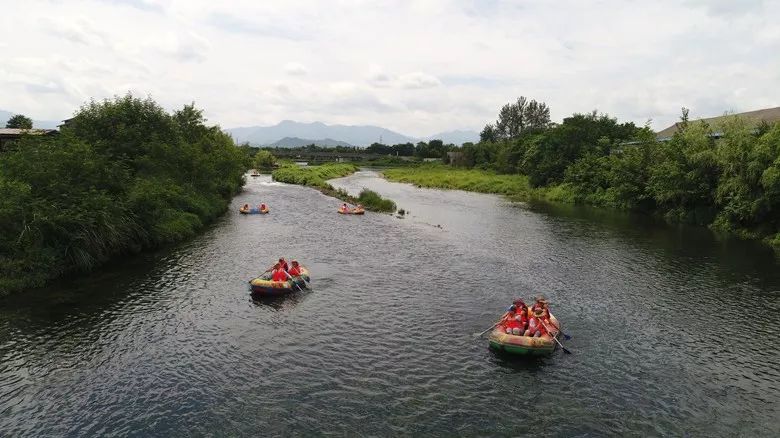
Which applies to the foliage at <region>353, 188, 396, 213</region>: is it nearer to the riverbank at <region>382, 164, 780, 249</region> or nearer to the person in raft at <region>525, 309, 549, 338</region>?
the riverbank at <region>382, 164, 780, 249</region>

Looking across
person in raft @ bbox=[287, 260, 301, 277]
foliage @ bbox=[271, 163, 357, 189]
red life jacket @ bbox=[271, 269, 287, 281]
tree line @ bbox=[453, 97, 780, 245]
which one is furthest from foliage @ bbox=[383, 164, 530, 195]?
red life jacket @ bbox=[271, 269, 287, 281]

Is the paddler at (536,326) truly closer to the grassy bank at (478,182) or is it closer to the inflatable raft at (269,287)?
the inflatable raft at (269,287)

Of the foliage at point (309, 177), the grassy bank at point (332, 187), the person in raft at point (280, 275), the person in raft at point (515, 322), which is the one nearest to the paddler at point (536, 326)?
the person in raft at point (515, 322)

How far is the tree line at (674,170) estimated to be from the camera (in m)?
55.3

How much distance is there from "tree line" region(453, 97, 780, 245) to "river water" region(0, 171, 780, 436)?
12368 millimetres

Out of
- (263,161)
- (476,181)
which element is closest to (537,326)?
(476,181)

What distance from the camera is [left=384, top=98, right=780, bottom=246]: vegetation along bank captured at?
55656 mm

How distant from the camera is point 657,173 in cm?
7206

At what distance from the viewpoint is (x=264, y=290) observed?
32.7m

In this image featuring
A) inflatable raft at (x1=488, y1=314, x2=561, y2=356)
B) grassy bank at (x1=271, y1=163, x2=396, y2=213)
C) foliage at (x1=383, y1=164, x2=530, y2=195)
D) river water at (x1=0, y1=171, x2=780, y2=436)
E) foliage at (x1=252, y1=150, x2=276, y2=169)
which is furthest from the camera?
foliage at (x1=252, y1=150, x2=276, y2=169)

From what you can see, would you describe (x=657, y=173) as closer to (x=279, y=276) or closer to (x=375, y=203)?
(x=375, y=203)

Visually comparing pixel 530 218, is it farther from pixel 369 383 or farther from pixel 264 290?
pixel 369 383

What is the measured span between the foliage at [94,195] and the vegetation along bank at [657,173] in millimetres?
58836

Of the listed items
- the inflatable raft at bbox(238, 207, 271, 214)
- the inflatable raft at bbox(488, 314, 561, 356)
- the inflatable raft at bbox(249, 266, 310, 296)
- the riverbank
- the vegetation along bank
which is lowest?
the inflatable raft at bbox(238, 207, 271, 214)
